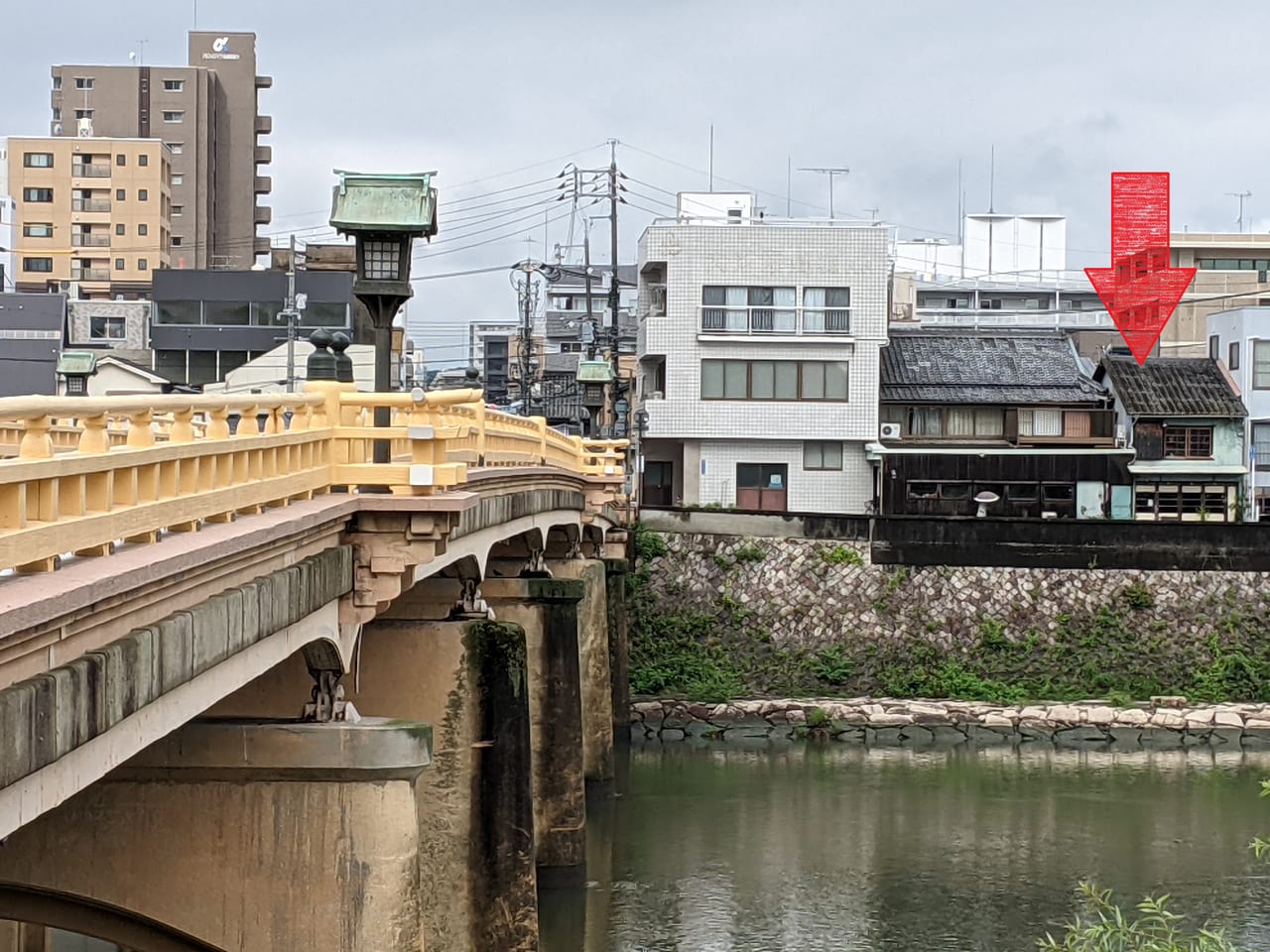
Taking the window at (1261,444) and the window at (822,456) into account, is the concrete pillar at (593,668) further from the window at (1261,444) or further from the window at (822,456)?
the window at (1261,444)

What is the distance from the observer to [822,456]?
168ft

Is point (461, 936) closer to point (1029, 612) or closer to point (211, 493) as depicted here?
point (211, 493)

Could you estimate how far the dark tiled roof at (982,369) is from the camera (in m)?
51.7

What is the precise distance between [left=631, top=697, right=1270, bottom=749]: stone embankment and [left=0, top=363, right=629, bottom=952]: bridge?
18.2 metres

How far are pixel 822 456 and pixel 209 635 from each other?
140ft

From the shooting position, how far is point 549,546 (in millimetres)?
34094

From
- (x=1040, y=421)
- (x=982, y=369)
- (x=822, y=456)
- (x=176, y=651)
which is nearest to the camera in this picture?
(x=176, y=651)

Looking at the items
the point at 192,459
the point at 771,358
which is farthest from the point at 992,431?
the point at 192,459

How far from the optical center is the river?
77.3 feet

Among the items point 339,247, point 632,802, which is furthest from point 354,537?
point 339,247

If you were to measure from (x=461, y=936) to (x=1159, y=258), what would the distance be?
139 feet

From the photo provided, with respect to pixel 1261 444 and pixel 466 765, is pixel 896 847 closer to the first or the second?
pixel 466 765

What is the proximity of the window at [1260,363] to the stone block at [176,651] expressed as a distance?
47169 millimetres

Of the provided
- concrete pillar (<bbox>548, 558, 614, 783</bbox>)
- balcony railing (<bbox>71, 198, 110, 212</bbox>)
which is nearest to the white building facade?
concrete pillar (<bbox>548, 558, 614, 783</bbox>)
